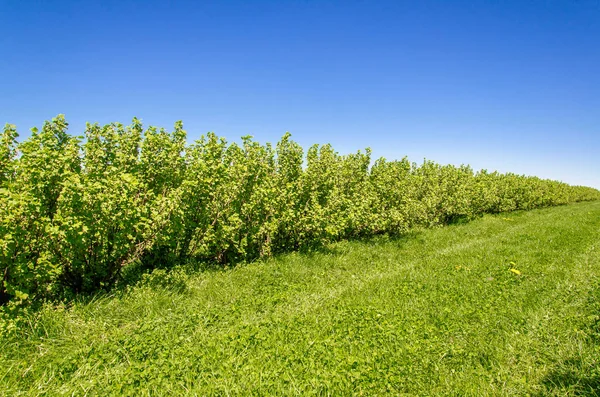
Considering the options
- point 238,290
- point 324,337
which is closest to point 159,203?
point 238,290

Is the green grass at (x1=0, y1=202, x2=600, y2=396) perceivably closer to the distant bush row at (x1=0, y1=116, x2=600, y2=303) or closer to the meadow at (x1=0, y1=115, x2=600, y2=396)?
the meadow at (x1=0, y1=115, x2=600, y2=396)

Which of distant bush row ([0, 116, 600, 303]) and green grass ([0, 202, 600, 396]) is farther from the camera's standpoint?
distant bush row ([0, 116, 600, 303])

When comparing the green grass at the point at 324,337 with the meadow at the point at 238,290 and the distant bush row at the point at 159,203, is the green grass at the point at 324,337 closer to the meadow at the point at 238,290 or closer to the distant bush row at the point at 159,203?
the meadow at the point at 238,290

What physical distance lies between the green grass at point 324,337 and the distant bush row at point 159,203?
0.99m

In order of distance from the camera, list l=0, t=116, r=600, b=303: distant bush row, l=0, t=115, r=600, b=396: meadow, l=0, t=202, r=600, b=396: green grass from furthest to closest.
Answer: l=0, t=116, r=600, b=303: distant bush row, l=0, t=115, r=600, b=396: meadow, l=0, t=202, r=600, b=396: green grass

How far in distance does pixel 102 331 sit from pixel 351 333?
4416 millimetres

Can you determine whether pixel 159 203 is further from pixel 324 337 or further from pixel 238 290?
pixel 324 337

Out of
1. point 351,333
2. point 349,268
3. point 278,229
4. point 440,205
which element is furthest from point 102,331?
point 440,205

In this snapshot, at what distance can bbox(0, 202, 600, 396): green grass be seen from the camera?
428 cm

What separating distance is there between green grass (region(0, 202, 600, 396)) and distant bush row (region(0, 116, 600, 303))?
0.99m

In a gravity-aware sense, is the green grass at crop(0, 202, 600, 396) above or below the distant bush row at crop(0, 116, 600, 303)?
below

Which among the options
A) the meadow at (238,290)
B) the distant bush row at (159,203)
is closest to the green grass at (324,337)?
the meadow at (238,290)

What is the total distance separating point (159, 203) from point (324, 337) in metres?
4.81

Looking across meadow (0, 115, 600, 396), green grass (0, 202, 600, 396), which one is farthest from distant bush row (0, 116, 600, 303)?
green grass (0, 202, 600, 396)
